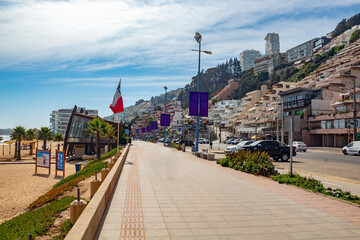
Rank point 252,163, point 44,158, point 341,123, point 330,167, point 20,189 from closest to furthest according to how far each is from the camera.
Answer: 1. point 252,163
2. point 330,167
3. point 20,189
4. point 44,158
5. point 341,123

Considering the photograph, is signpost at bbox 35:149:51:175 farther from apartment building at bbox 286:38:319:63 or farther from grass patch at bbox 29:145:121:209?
apartment building at bbox 286:38:319:63

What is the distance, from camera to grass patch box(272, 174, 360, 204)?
8102 mm

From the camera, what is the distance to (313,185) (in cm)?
955

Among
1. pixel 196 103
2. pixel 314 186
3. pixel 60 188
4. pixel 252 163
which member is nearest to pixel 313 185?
pixel 314 186

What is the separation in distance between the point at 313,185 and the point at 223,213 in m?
4.75

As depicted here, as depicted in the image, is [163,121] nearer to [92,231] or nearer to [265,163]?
[265,163]

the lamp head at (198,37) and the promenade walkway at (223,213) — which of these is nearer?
the promenade walkway at (223,213)

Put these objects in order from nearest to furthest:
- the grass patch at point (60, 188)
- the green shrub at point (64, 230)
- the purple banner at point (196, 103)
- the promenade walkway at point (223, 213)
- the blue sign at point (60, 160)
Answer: the promenade walkway at point (223, 213)
the green shrub at point (64, 230)
the grass patch at point (60, 188)
the purple banner at point (196, 103)
the blue sign at point (60, 160)

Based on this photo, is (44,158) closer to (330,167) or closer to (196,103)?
(196,103)

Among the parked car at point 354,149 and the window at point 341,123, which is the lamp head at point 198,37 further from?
the window at point 341,123

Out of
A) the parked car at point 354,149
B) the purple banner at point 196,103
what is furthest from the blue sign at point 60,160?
the parked car at point 354,149

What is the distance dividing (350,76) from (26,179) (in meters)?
69.2

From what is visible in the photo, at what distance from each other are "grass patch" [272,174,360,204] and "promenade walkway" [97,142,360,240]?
0.35m

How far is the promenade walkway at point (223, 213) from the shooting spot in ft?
16.9
